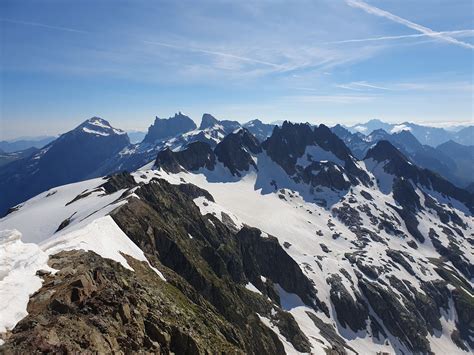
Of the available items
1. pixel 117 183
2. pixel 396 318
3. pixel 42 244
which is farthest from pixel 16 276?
pixel 396 318

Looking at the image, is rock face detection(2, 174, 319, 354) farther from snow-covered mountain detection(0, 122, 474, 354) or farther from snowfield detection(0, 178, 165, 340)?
snowfield detection(0, 178, 165, 340)

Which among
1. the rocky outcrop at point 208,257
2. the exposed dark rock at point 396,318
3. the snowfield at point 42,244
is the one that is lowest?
the exposed dark rock at point 396,318

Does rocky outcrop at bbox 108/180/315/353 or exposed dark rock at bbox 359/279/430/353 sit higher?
rocky outcrop at bbox 108/180/315/353

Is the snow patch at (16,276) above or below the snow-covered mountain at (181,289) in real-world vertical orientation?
above

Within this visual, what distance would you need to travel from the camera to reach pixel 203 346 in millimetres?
41219

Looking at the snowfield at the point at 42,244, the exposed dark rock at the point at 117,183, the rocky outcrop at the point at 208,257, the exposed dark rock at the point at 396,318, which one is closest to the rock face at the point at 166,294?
the rocky outcrop at the point at 208,257

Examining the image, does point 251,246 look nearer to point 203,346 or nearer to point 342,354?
point 342,354

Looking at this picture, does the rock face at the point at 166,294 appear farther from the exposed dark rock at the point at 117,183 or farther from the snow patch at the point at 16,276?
the snow patch at the point at 16,276

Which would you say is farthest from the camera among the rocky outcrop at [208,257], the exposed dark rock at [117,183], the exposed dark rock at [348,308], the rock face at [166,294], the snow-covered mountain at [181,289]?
the exposed dark rock at [348,308]

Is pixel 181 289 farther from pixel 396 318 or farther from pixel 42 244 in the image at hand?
pixel 396 318

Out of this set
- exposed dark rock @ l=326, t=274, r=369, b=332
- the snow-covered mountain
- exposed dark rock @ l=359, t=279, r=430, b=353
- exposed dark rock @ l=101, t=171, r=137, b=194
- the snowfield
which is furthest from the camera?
exposed dark rock @ l=359, t=279, r=430, b=353

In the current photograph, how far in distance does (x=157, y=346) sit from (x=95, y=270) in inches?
381

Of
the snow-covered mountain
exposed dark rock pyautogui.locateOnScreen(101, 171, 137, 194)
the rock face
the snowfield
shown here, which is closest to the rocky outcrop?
the rock face

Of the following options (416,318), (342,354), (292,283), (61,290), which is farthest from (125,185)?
(416,318)
